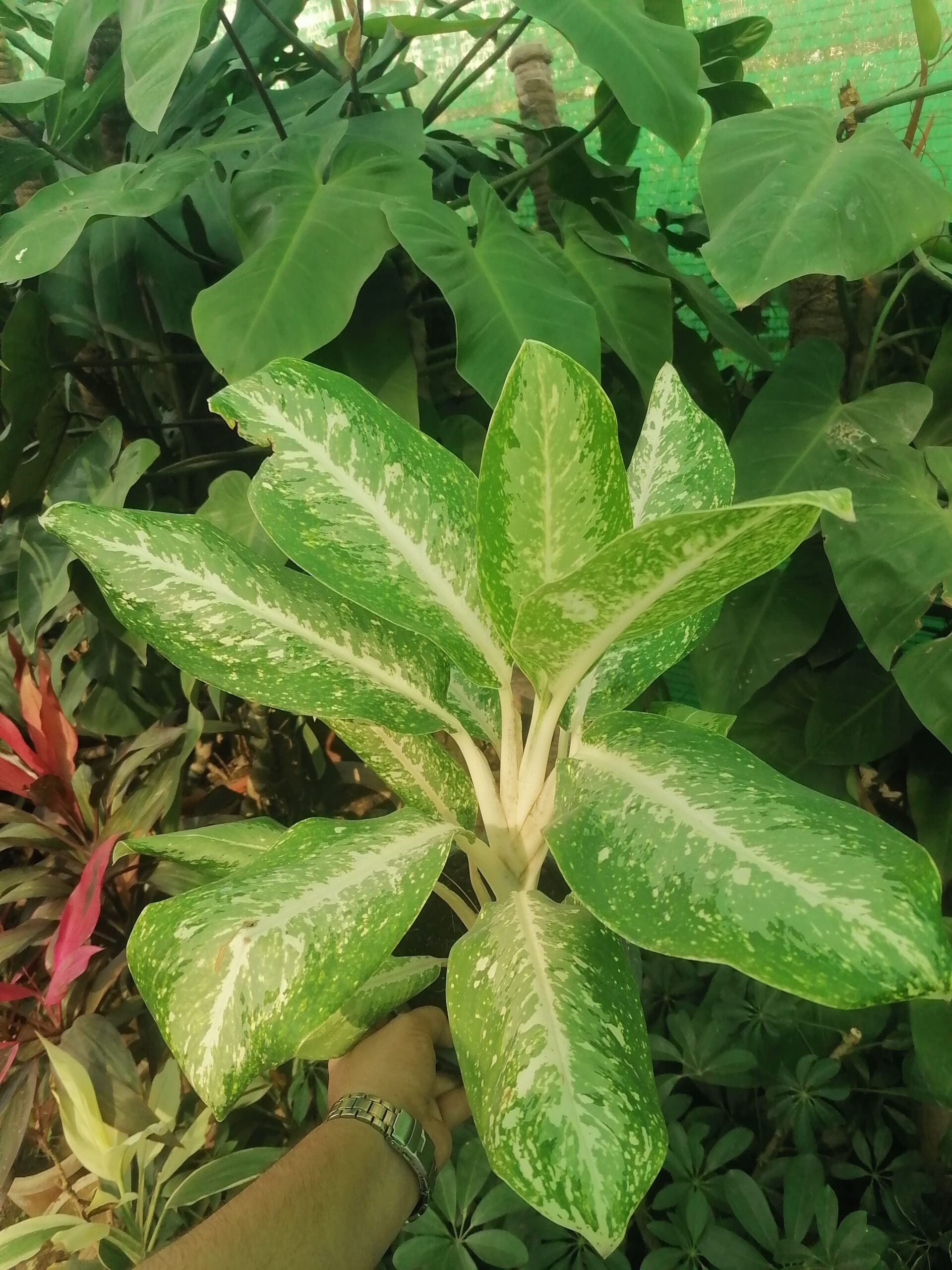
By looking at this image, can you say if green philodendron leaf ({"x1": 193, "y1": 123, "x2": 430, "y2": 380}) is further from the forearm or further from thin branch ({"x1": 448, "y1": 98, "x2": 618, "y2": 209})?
the forearm

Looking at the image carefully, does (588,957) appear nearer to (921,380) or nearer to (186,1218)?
(186,1218)

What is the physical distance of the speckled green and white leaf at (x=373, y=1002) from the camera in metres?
0.60

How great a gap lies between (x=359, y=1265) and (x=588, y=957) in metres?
0.33

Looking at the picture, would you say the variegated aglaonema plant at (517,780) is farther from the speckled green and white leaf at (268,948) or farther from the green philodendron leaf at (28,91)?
the green philodendron leaf at (28,91)

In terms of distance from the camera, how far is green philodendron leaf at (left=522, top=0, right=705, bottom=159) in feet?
2.74

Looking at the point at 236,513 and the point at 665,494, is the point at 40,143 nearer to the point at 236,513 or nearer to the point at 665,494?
the point at 236,513

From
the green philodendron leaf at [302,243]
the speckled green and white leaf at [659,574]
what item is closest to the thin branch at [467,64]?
the green philodendron leaf at [302,243]

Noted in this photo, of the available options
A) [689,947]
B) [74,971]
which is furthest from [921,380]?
[74,971]

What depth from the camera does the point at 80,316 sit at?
1194mm

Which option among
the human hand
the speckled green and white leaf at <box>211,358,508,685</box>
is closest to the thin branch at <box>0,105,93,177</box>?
the speckled green and white leaf at <box>211,358,508,685</box>

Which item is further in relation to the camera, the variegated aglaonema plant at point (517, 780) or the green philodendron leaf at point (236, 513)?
the green philodendron leaf at point (236, 513)

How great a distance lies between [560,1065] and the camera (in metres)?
0.39

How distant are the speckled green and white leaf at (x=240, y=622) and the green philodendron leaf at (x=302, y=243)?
0.32 meters

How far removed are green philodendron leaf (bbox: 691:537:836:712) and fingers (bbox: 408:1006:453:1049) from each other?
494 mm
